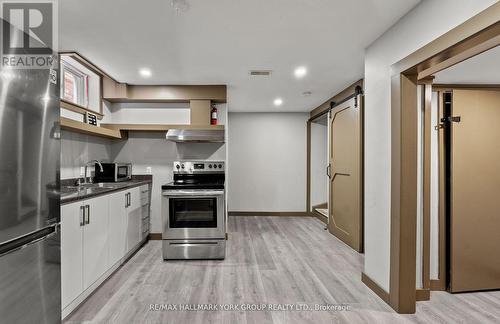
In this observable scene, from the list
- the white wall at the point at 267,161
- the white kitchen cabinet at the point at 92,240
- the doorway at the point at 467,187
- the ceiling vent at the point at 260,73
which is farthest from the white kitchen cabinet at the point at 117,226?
the doorway at the point at 467,187

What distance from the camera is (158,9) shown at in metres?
1.88

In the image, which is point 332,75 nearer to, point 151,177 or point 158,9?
point 158,9

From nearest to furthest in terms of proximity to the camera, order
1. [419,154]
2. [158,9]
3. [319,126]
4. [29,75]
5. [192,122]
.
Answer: [29,75], [158,9], [419,154], [192,122], [319,126]

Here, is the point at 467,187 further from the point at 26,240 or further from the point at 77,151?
the point at 77,151

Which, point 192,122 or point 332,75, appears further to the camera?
point 192,122

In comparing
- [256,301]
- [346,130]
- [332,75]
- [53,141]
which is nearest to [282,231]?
[346,130]

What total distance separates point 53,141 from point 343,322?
2358mm

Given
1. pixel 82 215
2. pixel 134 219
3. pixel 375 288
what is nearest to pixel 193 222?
pixel 134 219

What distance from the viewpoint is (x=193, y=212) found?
325cm

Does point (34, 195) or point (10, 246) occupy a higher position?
point (34, 195)

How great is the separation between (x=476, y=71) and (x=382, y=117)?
1128 millimetres

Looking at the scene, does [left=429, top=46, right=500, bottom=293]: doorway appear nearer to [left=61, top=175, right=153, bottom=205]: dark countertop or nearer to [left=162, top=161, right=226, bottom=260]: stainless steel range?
[left=162, top=161, right=226, bottom=260]: stainless steel range

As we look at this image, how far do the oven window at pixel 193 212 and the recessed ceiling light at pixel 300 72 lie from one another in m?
1.91

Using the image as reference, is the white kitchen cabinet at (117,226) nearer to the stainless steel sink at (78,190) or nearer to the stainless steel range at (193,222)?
the stainless steel sink at (78,190)
